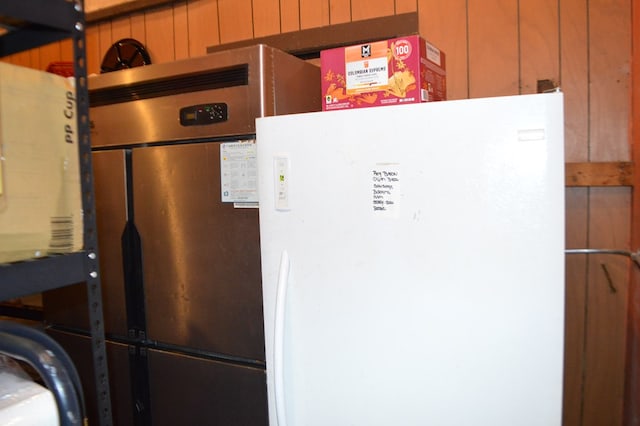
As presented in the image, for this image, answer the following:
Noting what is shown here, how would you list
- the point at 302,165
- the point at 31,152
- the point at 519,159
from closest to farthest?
the point at 31,152 → the point at 519,159 → the point at 302,165

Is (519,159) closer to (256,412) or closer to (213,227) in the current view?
(213,227)

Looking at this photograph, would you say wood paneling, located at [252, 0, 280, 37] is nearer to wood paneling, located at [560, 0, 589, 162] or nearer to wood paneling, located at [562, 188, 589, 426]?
wood paneling, located at [560, 0, 589, 162]

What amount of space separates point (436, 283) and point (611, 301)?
98 centimetres

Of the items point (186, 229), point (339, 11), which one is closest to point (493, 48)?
point (339, 11)

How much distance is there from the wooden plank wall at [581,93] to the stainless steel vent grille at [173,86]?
83 centimetres

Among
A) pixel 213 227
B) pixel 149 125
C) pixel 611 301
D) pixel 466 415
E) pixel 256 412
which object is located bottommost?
pixel 256 412

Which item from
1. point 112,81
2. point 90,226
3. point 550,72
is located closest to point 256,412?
point 90,226

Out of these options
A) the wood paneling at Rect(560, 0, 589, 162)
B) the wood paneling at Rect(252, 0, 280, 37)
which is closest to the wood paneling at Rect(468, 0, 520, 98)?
the wood paneling at Rect(560, 0, 589, 162)

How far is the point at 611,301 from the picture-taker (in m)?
1.58

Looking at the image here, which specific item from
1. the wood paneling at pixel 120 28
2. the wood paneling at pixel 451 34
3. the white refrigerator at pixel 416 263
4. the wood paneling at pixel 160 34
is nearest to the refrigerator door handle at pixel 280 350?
the white refrigerator at pixel 416 263

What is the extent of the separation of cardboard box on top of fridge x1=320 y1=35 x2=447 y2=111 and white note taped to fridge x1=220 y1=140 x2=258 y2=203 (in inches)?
11.7

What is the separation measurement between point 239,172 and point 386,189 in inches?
21.9

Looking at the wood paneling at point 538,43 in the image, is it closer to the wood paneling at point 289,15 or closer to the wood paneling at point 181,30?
the wood paneling at point 289,15

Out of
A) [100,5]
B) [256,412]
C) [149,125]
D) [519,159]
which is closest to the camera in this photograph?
[519,159]
